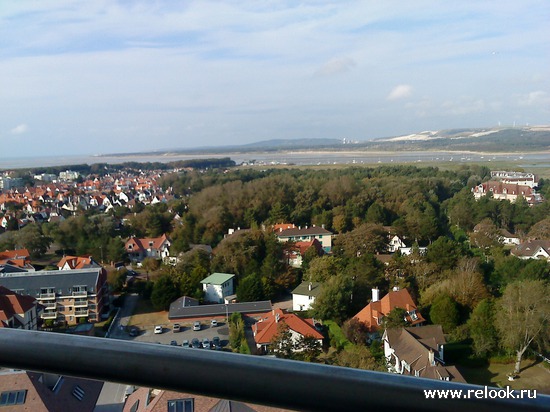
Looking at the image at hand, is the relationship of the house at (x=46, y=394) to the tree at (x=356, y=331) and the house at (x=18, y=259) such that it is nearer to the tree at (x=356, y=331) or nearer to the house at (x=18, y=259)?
the tree at (x=356, y=331)

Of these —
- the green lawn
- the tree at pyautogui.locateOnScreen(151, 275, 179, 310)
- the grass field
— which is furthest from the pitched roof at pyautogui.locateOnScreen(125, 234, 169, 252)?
the green lawn

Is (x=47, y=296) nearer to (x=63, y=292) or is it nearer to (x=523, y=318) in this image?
(x=63, y=292)

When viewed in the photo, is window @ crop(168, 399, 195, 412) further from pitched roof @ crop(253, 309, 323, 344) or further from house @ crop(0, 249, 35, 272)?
house @ crop(0, 249, 35, 272)

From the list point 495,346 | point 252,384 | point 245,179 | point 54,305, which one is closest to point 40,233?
point 54,305

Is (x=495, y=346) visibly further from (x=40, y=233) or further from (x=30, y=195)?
(x=30, y=195)

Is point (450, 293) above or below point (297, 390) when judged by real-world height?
below
